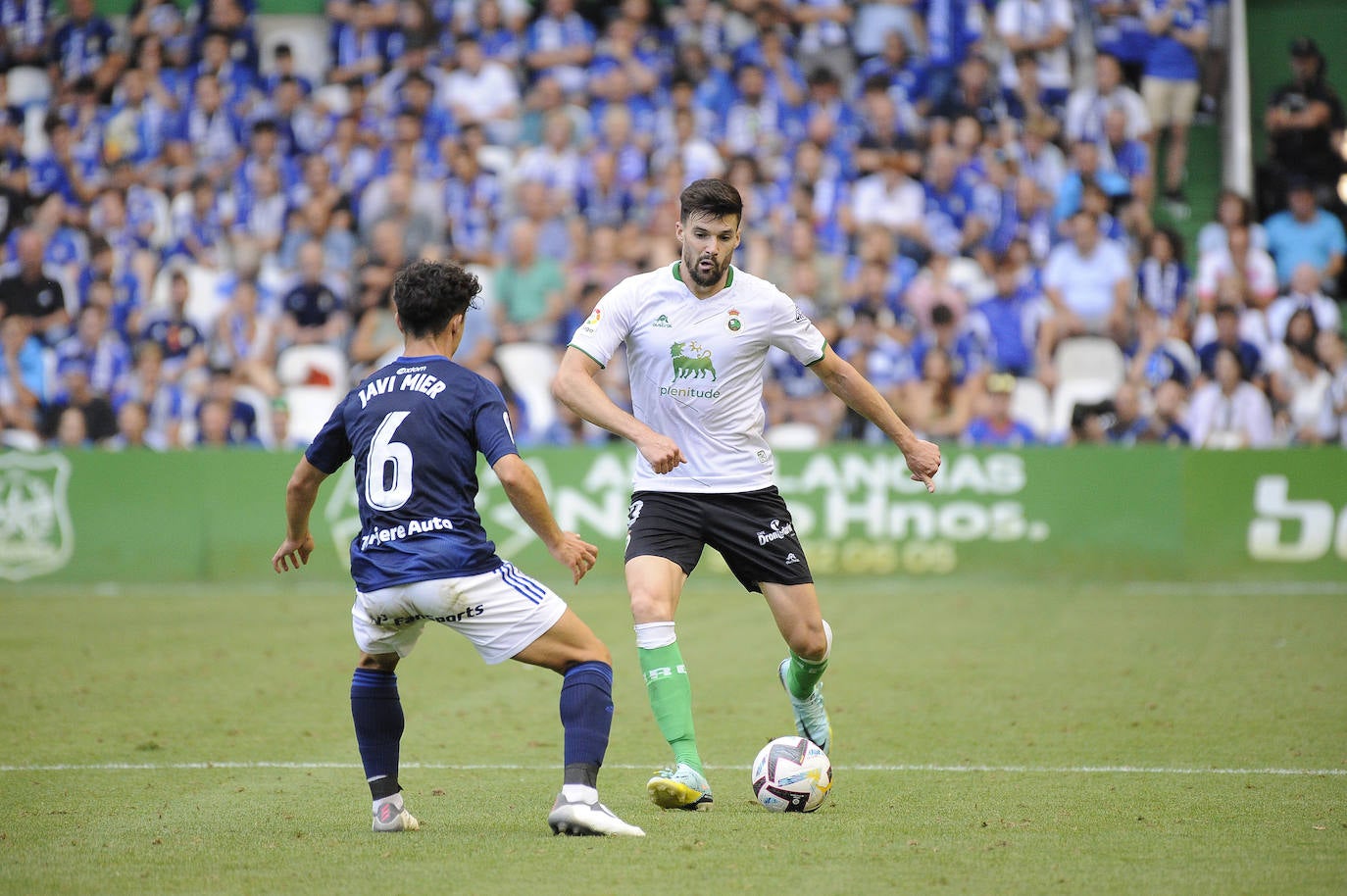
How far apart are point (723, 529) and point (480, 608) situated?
138 cm

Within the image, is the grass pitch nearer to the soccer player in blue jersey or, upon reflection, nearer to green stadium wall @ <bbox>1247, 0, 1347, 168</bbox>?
the soccer player in blue jersey

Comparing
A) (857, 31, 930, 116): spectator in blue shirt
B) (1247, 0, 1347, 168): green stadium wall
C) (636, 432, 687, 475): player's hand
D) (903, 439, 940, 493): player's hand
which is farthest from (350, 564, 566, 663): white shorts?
(1247, 0, 1347, 168): green stadium wall

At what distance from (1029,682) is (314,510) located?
8.03 metres

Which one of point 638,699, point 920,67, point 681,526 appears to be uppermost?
point 920,67

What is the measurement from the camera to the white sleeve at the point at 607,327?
250 inches

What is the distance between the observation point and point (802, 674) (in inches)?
262

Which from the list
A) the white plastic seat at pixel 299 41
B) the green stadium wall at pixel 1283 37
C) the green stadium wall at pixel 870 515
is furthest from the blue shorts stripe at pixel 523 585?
the green stadium wall at pixel 1283 37

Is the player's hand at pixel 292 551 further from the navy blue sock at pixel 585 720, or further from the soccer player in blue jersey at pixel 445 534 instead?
the navy blue sock at pixel 585 720

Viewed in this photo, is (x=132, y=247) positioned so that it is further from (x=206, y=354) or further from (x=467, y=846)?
(x=467, y=846)

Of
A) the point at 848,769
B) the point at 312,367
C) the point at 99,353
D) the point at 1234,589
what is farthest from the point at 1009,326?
the point at 848,769

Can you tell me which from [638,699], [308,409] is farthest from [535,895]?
[308,409]

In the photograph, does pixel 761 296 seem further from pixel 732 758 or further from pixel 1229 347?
pixel 1229 347

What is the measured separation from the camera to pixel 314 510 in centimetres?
1537

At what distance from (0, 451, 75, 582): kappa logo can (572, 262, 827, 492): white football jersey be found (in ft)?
35.5
